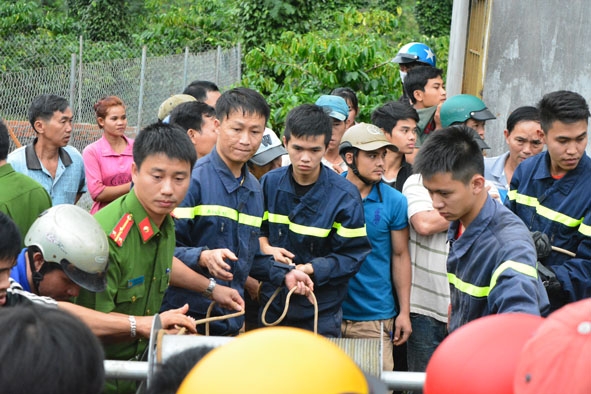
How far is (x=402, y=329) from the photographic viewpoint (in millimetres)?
5305

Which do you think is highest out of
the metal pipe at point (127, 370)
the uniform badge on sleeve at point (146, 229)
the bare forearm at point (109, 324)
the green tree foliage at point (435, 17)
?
the green tree foliage at point (435, 17)

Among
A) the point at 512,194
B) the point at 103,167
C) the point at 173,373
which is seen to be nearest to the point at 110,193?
the point at 103,167

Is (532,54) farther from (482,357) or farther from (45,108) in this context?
(482,357)

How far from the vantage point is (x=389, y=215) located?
17.1ft

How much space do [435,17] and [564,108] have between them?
24883 millimetres

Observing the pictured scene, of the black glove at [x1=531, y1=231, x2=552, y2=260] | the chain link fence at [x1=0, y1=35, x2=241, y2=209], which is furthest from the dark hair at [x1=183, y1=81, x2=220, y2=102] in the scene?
the black glove at [x1=531, y1=231, x2=552, y2=260]

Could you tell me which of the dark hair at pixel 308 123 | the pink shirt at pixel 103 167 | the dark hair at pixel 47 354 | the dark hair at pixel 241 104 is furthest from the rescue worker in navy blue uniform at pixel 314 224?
the dark hair at pixel 47 354

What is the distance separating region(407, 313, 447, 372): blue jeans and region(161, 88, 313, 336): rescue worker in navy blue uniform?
117 centimetres

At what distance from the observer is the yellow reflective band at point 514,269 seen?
331 cm

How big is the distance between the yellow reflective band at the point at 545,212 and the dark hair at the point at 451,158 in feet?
3.44

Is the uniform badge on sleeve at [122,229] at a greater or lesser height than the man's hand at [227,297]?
greater

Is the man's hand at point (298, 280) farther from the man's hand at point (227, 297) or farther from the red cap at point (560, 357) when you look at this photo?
the red cap at point (560, 357)

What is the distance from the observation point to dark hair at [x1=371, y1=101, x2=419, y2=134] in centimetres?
602

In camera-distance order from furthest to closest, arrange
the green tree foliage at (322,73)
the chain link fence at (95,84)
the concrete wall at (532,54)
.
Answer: the chain link fence at (95,84) → the green tree foliage at (322,73) → the concrete wall at (532,54)
